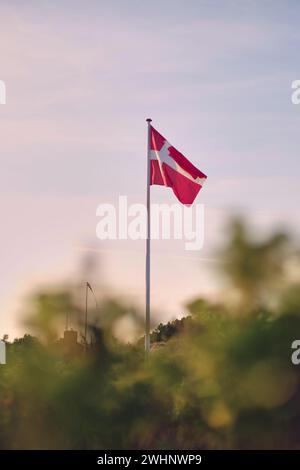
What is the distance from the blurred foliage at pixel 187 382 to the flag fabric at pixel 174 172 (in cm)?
473

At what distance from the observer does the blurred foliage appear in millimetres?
22547

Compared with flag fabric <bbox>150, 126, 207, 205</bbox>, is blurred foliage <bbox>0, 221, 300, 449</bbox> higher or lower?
lower

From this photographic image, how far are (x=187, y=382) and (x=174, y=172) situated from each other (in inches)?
340

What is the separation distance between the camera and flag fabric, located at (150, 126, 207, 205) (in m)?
29.6

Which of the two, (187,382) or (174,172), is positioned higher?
(174,172)

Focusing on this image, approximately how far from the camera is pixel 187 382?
23.6 metres

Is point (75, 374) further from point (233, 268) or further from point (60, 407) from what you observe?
point (233, 268)

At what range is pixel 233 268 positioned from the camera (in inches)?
970

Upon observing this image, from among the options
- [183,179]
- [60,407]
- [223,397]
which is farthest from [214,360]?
[183,179]

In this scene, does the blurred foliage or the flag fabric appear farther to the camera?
the flag fabric

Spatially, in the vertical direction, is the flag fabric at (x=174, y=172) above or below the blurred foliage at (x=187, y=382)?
above

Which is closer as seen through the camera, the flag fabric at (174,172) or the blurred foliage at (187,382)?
the blurred foliage at (187,382)

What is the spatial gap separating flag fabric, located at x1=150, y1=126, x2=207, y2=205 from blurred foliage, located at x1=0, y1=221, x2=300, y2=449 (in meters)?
4.73

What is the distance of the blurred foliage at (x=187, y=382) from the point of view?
22.5 meters
